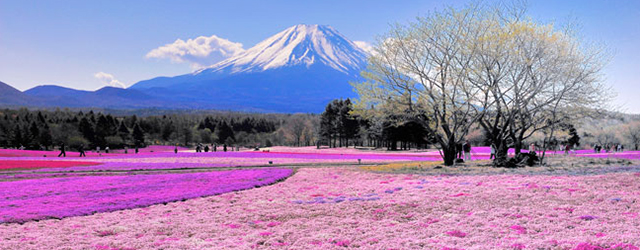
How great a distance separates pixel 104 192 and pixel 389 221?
14.8 m

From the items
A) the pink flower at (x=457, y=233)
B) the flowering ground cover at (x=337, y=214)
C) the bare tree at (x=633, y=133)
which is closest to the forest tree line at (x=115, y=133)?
the flowering ground cover at (x=337, y=214)

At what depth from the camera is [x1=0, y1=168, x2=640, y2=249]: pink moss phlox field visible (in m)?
9.84

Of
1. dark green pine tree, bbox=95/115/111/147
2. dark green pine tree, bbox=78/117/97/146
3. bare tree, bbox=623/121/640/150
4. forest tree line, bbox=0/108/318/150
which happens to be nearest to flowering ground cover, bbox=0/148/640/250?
forest tree line, bbox=0/108/318/150

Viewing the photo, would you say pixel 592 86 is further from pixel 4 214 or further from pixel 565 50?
pixel 4 214

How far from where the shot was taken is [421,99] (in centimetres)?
3070

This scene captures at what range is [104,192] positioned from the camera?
2022cm

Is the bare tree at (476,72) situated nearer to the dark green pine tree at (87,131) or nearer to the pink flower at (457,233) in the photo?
the pink flower at (457,233)

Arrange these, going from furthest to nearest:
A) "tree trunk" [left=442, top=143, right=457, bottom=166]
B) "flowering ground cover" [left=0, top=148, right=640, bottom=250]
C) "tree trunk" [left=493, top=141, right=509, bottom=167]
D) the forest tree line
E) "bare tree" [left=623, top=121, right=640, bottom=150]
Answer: "bare tree" [left=623, top=121, right=640, bottom=150], the forest tree line, "tree trunk" [left=442, top=143, right=457, bottom=166], "tree trunk" [left=493, top=141, right=509, bottom=167], "flowering ground cover" [left=0, top=148, right=640, bottom=250]

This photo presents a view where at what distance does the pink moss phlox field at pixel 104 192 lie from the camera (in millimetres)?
15633

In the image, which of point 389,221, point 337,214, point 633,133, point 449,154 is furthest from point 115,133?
point 633,133

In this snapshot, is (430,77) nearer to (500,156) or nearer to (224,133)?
(500,156)

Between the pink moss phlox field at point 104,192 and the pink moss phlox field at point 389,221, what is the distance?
1214 millimetres

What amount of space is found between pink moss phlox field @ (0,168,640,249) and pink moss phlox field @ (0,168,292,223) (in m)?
1.21

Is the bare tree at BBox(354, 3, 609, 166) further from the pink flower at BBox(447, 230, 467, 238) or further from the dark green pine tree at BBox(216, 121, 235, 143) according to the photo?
the dark green pine tree at BBox(216, 121, 235, 143)
